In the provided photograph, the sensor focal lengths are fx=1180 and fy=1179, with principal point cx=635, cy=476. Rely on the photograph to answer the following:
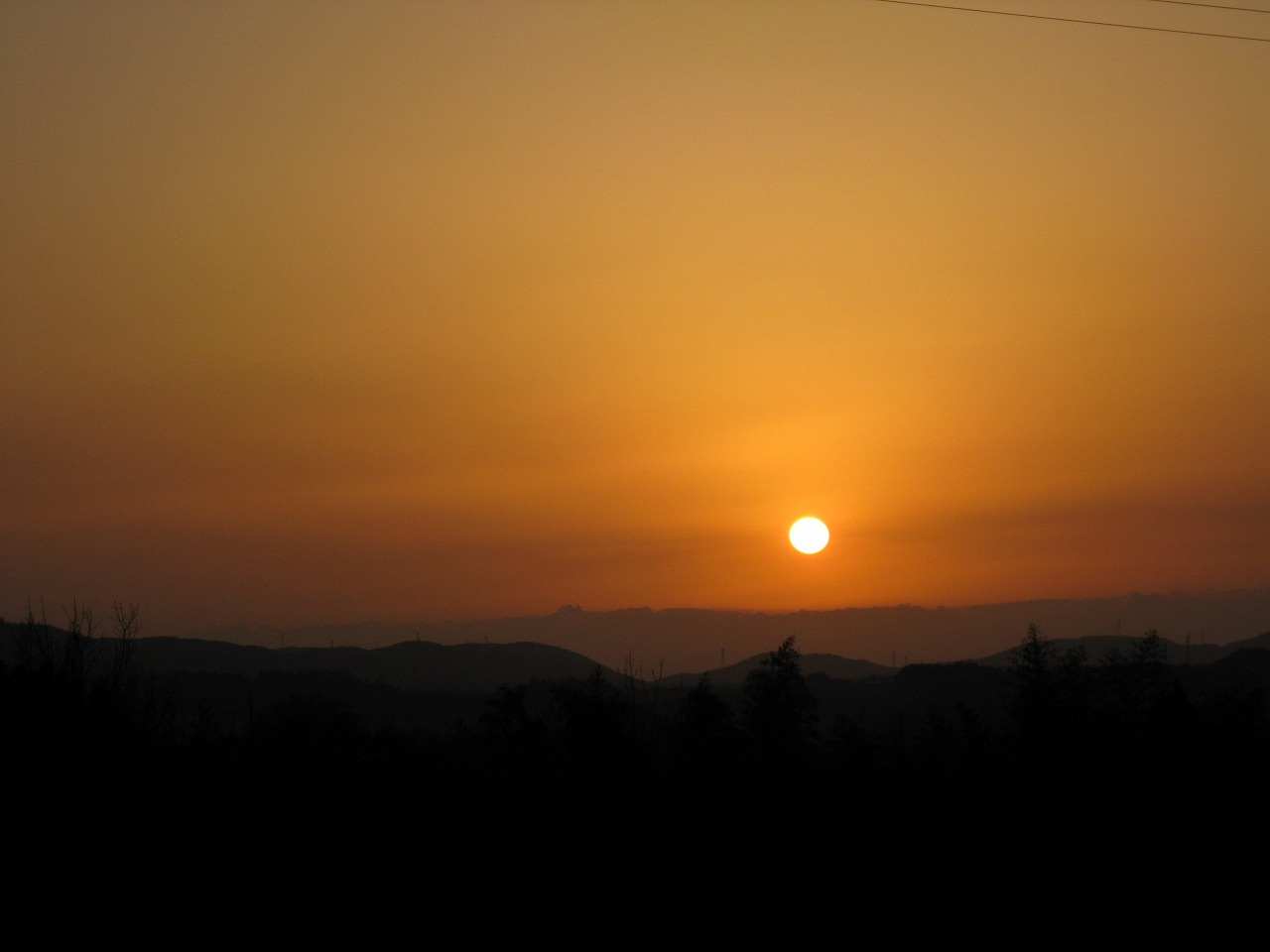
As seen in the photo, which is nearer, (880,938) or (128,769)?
(880,938)

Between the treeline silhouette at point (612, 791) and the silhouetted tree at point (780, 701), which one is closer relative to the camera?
the treeline silhouette at point (612, 791)

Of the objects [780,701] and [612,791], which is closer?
[612,791]

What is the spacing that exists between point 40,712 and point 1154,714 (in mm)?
36285

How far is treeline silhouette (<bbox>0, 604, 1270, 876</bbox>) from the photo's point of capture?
28.9 m

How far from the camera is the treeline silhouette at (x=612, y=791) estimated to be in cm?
2892

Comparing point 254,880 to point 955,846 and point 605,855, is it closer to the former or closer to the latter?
point 605,855

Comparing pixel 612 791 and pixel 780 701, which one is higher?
pixel 780 701

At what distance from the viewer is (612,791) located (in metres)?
35.4

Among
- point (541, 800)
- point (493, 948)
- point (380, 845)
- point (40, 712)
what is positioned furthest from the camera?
point (40, 712)

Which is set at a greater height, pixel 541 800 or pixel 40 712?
pixel 40 712

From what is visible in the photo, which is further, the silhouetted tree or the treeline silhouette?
the silhouetted tree

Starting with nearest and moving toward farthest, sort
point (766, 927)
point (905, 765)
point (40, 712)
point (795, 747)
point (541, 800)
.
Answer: point (766, 927), point (541, 800), point (40, 712), point (905, 765), point (795, 747)

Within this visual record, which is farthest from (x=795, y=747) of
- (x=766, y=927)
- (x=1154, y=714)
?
(x=766, y=927)

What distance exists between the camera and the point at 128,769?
36469 millimetres
